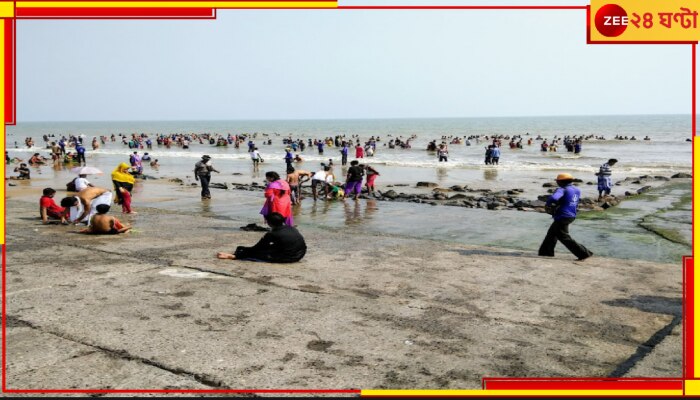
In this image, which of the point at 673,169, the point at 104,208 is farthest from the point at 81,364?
the point at 673,169

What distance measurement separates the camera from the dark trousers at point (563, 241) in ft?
28.8

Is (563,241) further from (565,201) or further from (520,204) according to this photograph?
(520,204)

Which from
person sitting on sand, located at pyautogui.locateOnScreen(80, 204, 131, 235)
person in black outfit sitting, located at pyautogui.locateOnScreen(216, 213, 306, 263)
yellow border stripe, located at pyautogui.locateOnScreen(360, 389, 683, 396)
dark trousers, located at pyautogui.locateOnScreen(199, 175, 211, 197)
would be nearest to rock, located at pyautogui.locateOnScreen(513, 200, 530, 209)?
dark trousers, located at pyautogui.locateOnScreen(199, 175, 211, 197)

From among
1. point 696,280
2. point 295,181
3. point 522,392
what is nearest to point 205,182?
point 295,181

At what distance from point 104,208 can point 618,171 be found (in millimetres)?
30555

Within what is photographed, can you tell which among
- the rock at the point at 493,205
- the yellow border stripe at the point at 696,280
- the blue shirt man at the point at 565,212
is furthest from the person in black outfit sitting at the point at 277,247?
the rock at the point at 493,205

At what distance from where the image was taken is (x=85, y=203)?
11203 mm

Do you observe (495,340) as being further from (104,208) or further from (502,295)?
(104,208)

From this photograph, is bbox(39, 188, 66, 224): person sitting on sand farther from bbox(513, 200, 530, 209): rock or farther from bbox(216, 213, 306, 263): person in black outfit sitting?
bbox(513, 200, 530, 209): rock

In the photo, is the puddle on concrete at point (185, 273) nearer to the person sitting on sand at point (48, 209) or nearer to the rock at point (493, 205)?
the person sitting on sand at point (48, 209)

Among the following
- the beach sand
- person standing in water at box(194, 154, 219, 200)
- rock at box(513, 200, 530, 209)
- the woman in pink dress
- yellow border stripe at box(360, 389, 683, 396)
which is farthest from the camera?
person standing in water at box(194, 154, 219, 200)

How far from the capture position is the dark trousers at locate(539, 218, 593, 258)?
8.77 metres

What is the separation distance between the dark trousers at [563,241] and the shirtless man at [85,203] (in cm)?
833

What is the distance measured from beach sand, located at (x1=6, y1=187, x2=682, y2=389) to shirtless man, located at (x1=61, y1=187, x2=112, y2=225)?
6.02ft
